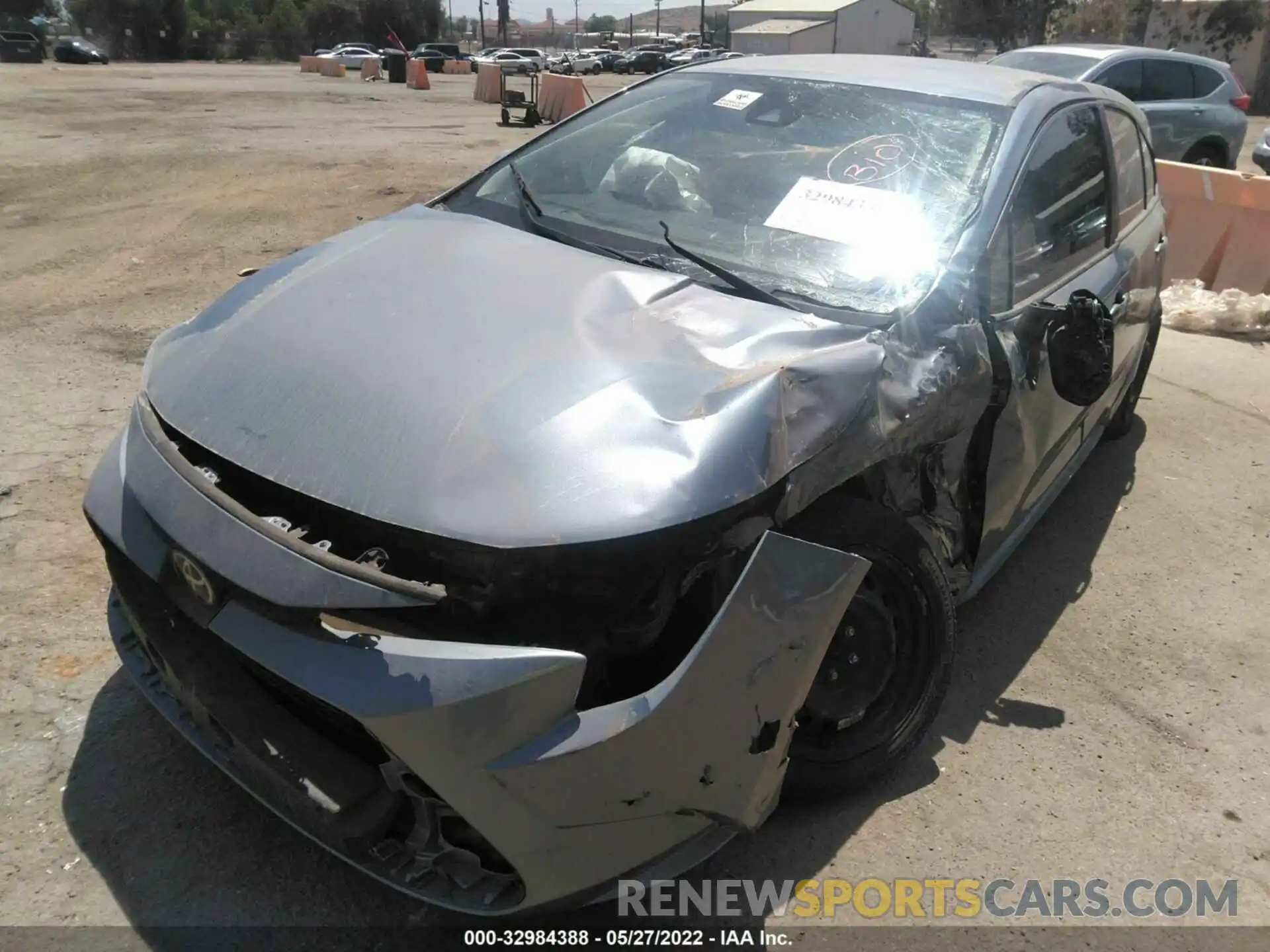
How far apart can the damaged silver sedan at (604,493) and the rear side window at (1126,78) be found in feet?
24.3

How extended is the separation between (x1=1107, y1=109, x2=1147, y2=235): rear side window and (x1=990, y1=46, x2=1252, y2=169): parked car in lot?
214 inches

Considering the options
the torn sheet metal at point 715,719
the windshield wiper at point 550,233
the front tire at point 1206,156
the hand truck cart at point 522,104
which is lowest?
the torn sheet metal at point 715,719

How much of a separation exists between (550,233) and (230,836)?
6.32 feet

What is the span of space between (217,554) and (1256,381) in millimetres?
6309

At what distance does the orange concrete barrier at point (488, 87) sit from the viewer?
23281mm

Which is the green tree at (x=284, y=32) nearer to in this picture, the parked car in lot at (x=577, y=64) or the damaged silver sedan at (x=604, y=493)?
the parked car in lot at (x=577, y=64)

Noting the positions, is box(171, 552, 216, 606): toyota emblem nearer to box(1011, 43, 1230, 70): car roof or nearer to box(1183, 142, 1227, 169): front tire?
box(1011, 43, 1230, 70): car roof

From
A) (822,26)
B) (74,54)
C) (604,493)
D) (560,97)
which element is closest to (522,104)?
(560,97)

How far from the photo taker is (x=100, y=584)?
321 cm

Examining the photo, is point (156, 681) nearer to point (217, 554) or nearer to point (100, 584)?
point (217, 554)

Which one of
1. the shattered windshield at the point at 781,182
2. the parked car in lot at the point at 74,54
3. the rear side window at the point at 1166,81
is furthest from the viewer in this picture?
the parked car in lot at the point at 74,54

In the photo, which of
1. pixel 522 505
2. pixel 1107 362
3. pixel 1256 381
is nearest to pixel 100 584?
pixel 522 505

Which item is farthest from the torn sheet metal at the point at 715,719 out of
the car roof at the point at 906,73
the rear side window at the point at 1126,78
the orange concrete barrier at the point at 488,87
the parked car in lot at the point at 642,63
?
the parked car in lot at the point at 642,63

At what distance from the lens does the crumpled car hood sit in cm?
188
